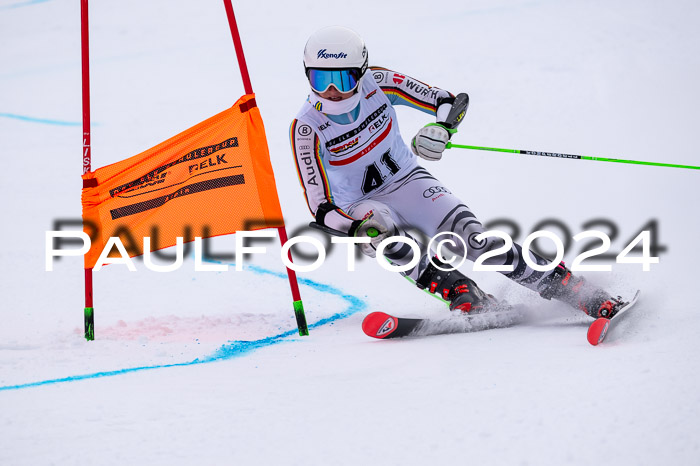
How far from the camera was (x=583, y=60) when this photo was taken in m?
9.76

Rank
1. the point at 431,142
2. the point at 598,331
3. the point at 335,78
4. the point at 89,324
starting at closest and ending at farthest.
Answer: the point at 598,331
the point at 335,78
the point at 431,142
the point at 89,324

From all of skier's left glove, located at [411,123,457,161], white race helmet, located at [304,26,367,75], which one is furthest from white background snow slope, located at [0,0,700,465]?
white race helmet, located at [304,26,367,75]

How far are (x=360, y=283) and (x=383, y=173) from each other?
1573 mm

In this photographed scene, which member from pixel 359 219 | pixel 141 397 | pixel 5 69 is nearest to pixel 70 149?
pixel 5 69

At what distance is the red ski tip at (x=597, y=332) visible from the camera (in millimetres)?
3457

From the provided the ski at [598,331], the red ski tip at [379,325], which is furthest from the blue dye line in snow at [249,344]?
the ski at [598,331]

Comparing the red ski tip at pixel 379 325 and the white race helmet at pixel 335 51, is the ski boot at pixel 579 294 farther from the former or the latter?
the white race helmet at pixel 335 51

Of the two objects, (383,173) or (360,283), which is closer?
(383,173)

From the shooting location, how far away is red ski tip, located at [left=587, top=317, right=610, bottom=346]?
136 inches

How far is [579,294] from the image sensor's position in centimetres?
413

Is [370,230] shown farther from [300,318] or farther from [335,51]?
[335,51]

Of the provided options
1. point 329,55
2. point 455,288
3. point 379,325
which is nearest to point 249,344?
point 379,325

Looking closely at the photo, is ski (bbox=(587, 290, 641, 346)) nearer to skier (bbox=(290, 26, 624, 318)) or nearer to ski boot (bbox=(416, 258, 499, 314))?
skier (bbox=(290, 26, 624, 318))

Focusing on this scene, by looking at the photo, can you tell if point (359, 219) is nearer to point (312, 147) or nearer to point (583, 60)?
point (312, 147)
